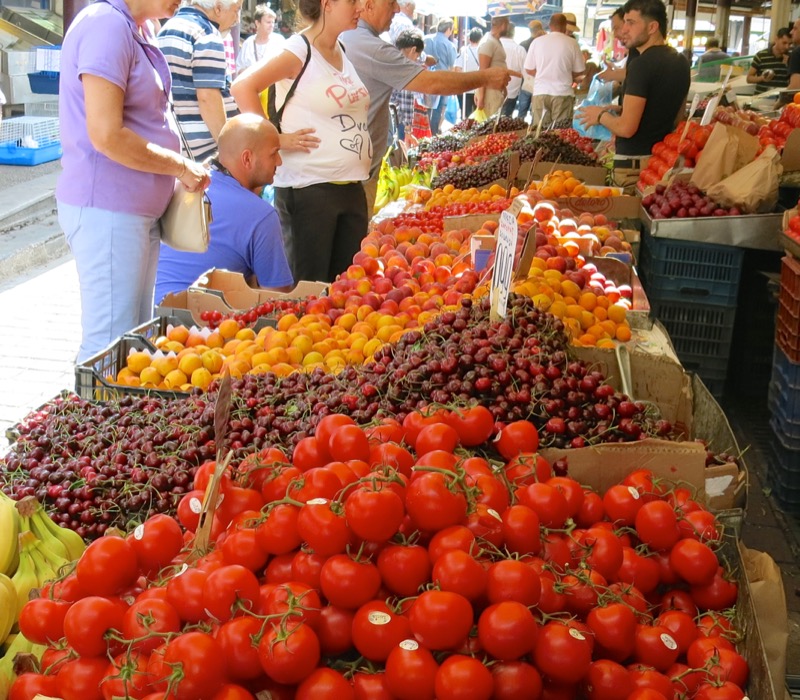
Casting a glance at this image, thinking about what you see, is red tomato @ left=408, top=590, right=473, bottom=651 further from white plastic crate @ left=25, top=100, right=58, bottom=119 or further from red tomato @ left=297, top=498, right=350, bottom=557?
white plastic crate @ left=25, top=100, right=58, bottom=119

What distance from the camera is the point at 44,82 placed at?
1144 cm

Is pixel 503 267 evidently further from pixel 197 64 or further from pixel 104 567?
pixel 197 64

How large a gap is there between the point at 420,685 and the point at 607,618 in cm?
39

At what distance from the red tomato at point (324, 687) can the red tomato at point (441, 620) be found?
0.13m

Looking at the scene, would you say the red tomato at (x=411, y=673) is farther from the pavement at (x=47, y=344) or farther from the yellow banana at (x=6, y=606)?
the pavement at (x=47, y=344)

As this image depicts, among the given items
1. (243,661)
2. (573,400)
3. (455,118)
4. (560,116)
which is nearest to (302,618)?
(243,661)

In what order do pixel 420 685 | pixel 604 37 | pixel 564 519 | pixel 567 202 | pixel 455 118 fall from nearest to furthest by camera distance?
pixel 420 685, pixel 564 519, pixel 567 202, pixel 455 118, pixel 604 37

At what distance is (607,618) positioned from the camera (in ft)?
4.65

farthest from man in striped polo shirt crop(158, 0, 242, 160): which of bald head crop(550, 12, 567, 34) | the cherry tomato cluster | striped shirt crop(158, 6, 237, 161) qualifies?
bald head crop(550, 12, 567, 34)

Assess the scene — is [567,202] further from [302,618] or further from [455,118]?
[455,118]

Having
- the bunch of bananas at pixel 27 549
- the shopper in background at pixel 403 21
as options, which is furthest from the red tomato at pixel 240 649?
the shopper in background at pixel 403 21

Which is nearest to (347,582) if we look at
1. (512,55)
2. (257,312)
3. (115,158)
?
(257,312)

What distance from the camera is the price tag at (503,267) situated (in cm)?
244

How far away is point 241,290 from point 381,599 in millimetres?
2683
